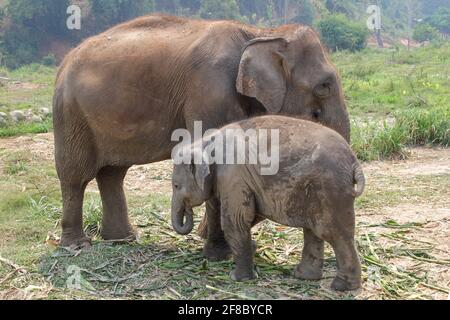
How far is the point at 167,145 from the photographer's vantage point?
4586mm

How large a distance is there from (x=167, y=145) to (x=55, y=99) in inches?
40.7

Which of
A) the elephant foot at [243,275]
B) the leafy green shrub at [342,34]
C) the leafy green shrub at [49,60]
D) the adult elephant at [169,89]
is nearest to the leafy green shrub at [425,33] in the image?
the leafy green shrub at [342,34]

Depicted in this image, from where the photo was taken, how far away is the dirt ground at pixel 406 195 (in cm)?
453

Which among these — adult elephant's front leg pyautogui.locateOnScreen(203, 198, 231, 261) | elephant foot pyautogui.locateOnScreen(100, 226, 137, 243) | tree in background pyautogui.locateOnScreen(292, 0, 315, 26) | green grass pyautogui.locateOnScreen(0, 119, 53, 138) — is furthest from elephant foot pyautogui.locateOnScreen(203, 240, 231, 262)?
tree in background pyautogui.locateOnScreen(292, 0, 315, 26)

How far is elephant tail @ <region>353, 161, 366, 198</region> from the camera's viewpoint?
3.56m

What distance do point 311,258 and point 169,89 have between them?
4.87ft

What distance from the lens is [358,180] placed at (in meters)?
Answer: 3.58

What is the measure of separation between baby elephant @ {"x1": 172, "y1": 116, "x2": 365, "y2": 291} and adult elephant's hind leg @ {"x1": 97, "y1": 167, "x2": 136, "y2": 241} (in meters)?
1.13

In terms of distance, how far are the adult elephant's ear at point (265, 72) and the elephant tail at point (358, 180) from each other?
800mm

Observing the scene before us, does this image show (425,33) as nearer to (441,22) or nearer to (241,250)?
(441,22)

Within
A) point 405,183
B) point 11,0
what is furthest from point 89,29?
point 405,183

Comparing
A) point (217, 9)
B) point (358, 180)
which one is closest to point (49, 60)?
point (217, 9)

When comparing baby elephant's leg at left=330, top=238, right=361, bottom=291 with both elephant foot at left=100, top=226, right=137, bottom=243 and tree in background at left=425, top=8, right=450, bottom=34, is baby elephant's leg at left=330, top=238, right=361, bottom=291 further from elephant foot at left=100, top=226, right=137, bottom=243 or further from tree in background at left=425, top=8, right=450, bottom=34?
tree in background at left=425, top=8, right=450, bottom=34
